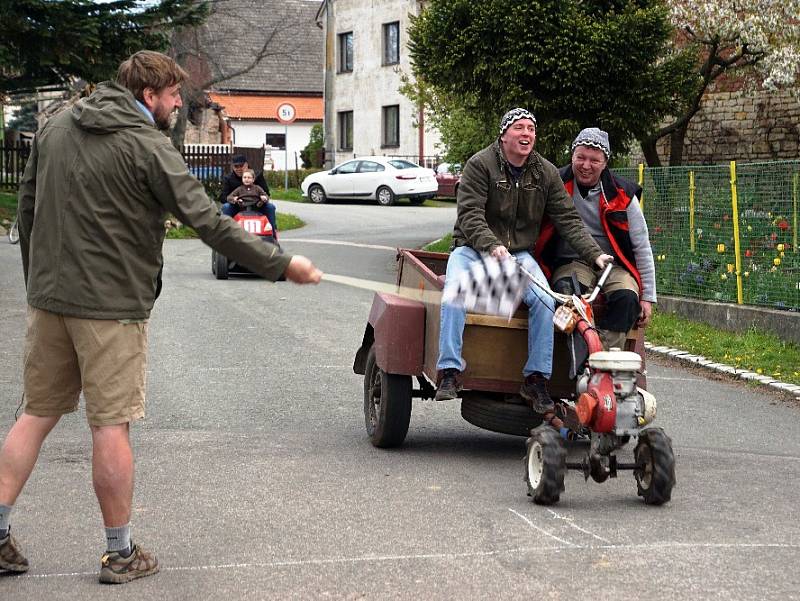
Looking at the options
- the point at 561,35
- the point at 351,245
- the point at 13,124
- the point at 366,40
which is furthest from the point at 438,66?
the point at 13,124

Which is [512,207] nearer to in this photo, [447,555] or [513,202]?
[513,202]

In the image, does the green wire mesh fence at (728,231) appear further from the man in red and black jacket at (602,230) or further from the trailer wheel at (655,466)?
the trailer wheel at (655,466)

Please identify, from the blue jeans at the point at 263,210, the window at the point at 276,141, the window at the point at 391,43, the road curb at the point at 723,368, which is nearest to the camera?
the road curb at the point at 723,368

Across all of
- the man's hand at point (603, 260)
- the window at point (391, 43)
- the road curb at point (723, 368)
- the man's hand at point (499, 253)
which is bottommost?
the road curb at point (723, 368)

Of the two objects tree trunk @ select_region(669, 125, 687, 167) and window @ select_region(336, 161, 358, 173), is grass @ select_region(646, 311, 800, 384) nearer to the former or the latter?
tree trunk @ select_region(669, 125, 687, 167)

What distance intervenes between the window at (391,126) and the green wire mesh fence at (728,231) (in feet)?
125

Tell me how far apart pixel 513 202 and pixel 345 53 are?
50581mm

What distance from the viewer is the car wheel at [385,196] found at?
40344mm

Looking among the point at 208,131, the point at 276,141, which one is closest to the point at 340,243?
the point at 208,131

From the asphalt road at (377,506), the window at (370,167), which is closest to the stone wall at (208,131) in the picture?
the window at (370,167)

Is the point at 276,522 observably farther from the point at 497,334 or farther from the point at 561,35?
the point at 561,35

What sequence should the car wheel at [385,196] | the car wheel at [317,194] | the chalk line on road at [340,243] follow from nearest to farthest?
the chalk line on road at [340,243]
the car wheel at [385,196]
the car wheel at [317,194]

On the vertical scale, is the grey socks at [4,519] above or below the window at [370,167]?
below

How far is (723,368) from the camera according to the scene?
11656mm
